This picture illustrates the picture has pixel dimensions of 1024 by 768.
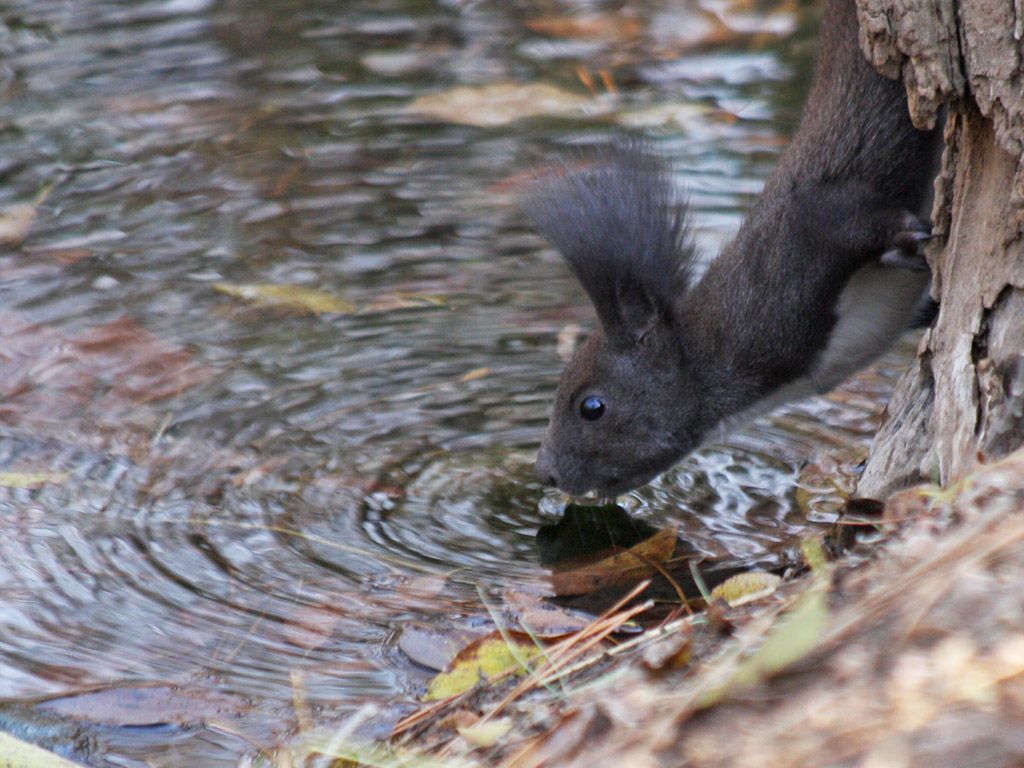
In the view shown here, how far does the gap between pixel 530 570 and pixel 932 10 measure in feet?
4.84

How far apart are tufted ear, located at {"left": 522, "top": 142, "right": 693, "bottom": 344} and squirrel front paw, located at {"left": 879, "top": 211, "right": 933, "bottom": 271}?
1.82ft

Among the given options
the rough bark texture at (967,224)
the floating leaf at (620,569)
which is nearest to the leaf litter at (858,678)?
the rough bark texture at (967,224)

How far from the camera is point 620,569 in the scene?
2963mm

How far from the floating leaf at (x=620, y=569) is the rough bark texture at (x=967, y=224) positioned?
0.56 m

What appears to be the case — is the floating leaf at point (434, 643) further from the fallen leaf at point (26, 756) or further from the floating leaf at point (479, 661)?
the fallen leaf at point (26, 756)

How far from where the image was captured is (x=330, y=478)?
334 centimetres

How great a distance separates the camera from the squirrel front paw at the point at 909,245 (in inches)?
118

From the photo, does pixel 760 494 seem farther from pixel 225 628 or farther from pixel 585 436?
pixel 225 628

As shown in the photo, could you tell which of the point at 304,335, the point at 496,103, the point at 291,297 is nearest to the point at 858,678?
the point at 304,335

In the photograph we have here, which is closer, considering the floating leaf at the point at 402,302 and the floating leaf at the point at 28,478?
the floating leaf at the point at 28,478

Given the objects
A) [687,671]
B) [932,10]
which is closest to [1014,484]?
[687,671]

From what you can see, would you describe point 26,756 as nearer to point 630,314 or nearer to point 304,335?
point 630,314

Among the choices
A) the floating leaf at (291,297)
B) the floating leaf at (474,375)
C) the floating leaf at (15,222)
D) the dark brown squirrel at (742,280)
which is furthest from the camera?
the floating leaf at (15,222)

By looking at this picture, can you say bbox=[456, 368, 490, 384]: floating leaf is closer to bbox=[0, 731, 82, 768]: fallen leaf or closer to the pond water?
the pond water
